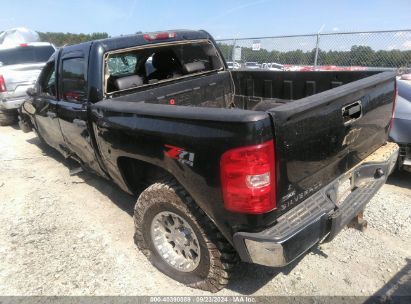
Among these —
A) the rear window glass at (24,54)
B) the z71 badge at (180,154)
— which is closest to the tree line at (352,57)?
the rear window glass at (24,54)

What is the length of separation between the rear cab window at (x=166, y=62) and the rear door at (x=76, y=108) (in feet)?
1.09

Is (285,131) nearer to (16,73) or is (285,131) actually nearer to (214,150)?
(214,150)

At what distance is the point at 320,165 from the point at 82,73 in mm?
2472

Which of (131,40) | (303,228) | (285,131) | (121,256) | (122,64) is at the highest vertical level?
(131,40)

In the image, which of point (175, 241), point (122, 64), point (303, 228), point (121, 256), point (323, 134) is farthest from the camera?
point (122, 64)

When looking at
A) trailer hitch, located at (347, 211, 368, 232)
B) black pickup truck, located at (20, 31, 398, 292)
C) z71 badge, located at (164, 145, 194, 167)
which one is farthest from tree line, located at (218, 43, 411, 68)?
z71 badge, located at (164, 145, 194, 167)

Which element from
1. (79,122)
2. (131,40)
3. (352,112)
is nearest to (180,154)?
(352,112)

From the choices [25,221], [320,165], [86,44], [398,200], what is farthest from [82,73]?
[398,200]

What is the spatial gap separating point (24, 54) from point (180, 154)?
345 inches

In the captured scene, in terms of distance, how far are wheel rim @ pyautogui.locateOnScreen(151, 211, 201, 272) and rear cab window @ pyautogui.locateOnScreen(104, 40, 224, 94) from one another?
1.51 meters

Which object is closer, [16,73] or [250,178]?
[250,178]

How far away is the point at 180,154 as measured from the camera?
229 centimetres

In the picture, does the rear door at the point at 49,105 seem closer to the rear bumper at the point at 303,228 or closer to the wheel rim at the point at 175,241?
the wheel rim at the point at 175,241

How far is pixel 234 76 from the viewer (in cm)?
461
